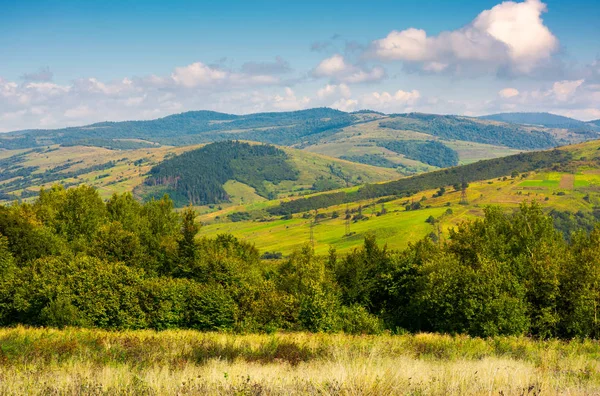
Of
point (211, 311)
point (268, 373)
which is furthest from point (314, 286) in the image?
point (268, 373)

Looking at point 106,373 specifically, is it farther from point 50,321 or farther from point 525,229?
point 525,229

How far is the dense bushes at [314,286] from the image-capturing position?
37.7m

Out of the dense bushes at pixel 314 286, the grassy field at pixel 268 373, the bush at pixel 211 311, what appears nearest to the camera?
the grassy field at pixel 268 373

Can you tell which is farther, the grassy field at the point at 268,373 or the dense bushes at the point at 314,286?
the dense bushes at the point at 314,286

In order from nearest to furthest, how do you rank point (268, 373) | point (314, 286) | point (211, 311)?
point (268, 373), point (211, 311), point (314, 286)

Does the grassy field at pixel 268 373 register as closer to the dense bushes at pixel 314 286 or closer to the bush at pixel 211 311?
the dense bushes at pixel 314 286

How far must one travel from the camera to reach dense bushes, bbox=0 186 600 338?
124 ft

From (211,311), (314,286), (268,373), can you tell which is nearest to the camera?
(268,373)

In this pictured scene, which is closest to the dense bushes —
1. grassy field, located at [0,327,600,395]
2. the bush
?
the bush

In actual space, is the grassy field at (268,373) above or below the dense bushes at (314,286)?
above

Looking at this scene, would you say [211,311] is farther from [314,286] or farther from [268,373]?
[268,373]

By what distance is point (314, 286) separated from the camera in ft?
135

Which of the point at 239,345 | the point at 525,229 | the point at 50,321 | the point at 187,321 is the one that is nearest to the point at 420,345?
the point at 239,345

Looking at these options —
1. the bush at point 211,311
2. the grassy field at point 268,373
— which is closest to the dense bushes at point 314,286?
the bush at point 211,311
